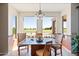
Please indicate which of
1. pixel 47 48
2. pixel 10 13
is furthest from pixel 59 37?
pixel 10 13

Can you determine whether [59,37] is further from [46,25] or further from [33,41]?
[33,41]

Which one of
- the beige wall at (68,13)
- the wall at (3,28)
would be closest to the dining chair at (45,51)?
the beige wall at (68,13)

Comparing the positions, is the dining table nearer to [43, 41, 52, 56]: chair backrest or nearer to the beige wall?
[43, 41, 52, 56]: chair backrest

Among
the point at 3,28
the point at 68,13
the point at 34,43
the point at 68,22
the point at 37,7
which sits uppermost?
the point at 37,7

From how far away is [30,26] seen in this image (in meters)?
3.34

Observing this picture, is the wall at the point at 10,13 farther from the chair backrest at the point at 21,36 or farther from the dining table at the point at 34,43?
the dining table at the point at 34,43

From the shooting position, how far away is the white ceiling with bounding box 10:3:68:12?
10.6 feet

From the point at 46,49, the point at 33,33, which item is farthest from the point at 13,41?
the point at 46,49

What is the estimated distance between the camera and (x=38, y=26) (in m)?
3.29

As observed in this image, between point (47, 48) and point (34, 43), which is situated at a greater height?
point (34, 43)

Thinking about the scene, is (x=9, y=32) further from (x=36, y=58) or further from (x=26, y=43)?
(x=36, y=58)

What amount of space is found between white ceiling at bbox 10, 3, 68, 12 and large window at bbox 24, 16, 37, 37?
208mm

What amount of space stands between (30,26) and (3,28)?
1.99 feet

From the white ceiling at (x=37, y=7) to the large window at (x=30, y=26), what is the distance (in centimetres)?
21
